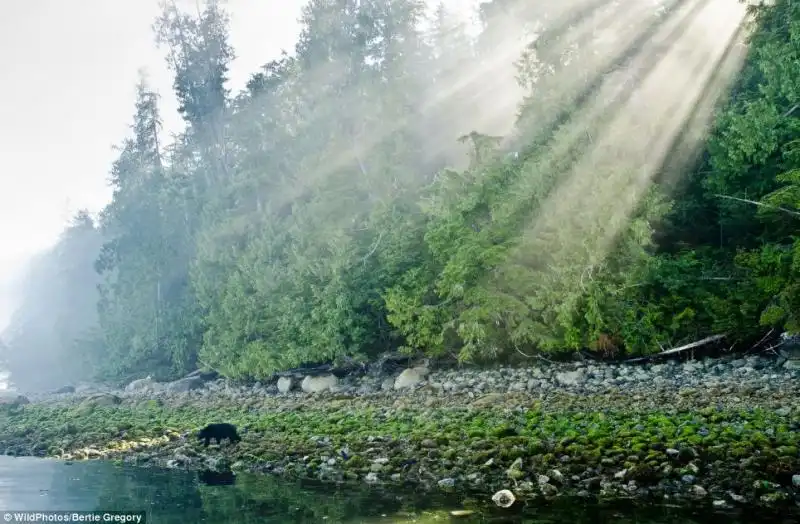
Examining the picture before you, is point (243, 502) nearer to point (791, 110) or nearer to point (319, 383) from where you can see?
point (791, 110)

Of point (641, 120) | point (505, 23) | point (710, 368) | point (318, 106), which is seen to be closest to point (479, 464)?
point (710, 368)

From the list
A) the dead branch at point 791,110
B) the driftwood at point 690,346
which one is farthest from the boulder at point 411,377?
the dead branch at point 791,110

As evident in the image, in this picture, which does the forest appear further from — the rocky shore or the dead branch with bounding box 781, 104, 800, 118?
the rocky shore

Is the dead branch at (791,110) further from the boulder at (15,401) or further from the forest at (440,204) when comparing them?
the boulder at (15,401)

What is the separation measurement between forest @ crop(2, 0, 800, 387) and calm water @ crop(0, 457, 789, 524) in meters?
9.47

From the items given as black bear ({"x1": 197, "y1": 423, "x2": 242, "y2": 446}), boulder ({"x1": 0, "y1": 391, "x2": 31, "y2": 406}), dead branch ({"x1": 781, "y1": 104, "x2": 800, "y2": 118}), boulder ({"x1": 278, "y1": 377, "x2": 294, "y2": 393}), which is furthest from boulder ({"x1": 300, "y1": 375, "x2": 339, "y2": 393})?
dead branch ({"x1": 781, "y1": 104, "x2": 800, "y2": 118})

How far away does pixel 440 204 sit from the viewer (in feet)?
75.0

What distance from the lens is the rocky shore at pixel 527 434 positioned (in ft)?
25.5

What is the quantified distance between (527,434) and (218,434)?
285 inches

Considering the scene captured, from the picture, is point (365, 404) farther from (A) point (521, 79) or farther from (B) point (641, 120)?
(A) point (521, 79)

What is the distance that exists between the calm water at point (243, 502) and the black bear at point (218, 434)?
1.93 metres

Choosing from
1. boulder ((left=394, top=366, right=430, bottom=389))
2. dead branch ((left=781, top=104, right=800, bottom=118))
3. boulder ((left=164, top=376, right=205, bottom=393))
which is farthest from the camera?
boulder ((left=164, top=376, right=205, bottom=393))

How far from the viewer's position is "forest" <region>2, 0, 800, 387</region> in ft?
54.4

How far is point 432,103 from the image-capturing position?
36.6m
